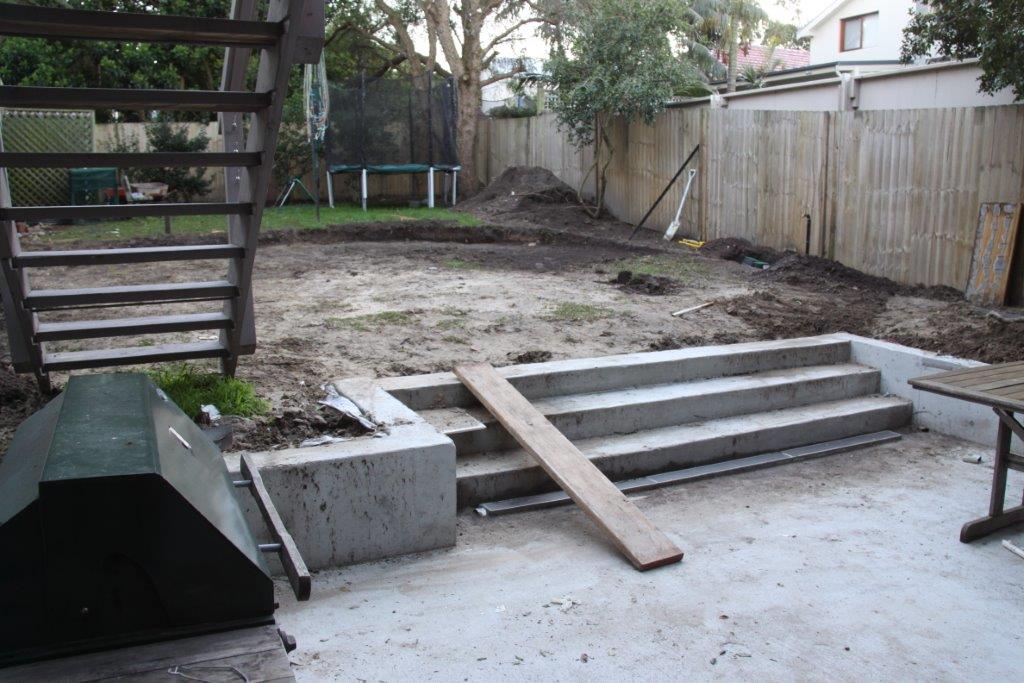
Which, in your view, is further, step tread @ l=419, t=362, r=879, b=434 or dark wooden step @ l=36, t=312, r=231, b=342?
step tread @ l=419, t=362, r=879, b=434

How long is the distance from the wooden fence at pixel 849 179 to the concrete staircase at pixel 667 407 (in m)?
2.65

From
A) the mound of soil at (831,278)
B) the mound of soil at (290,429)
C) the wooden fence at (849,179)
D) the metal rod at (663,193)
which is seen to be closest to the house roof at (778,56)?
the metal rod at (663,193)

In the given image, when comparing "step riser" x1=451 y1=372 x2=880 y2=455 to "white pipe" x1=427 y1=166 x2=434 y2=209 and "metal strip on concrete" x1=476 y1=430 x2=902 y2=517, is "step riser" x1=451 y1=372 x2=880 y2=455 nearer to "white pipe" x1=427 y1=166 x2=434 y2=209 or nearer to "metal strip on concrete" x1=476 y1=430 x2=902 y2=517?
"metal strip on concrete" x1=476 y1=430 x2=902 y2=517

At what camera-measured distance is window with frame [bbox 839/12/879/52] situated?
3092 centimetres

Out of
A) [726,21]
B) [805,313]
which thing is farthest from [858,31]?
[805,313]

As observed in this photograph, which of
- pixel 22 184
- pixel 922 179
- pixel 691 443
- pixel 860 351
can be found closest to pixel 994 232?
pixel 922 179

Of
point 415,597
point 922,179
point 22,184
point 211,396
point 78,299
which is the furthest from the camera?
point 22,184

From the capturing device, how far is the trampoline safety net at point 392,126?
18312 mm

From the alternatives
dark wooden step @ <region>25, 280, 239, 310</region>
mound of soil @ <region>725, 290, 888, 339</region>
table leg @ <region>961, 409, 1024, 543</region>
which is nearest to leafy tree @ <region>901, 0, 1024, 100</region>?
mound of soil @ <region>725, 290, 888, 339</region>

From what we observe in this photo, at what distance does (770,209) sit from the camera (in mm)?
11258

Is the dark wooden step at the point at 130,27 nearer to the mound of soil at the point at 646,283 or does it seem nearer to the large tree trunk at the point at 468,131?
the mound of soil at the point at 646,283

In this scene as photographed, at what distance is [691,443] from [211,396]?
9.56 feet

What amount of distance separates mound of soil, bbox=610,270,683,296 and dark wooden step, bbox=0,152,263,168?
5.53 metres

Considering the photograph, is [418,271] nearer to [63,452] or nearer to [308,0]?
[308,0]
